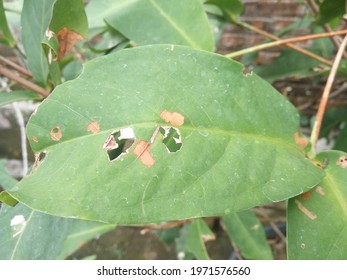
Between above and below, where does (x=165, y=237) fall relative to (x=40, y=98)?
below

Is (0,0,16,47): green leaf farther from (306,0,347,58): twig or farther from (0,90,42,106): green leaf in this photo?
(306,0,347,58): twig

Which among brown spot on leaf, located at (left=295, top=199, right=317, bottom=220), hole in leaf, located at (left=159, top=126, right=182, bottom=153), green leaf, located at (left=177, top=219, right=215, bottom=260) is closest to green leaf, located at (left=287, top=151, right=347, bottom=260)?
brown spot on leaf, located at (left=295, top=199, right=317, bottom=220)

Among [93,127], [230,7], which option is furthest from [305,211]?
[230,7]

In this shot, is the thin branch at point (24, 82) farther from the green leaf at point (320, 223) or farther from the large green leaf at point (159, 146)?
the green leaf at point (320, 223)

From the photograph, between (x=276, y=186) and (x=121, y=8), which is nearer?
(x=276, y=186)

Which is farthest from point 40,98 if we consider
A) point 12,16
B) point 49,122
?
point 12,16

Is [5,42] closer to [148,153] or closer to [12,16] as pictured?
[12,16]

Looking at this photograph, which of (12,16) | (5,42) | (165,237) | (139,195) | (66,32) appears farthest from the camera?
(165,237)
